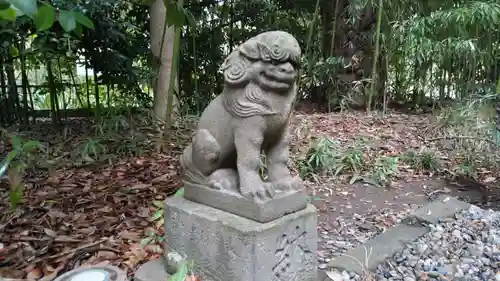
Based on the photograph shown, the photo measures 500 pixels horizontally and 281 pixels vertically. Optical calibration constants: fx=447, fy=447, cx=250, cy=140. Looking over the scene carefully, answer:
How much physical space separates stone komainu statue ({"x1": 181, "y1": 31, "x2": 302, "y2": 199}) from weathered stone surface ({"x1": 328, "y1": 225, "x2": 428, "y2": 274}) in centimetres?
62

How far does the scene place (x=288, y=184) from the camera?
174cm

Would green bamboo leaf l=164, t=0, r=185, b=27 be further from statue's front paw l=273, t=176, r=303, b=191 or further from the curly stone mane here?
statue's front paw l=273, t=176, r=303, b=191

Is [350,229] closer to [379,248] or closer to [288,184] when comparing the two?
[379,248]

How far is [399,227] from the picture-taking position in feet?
8.68

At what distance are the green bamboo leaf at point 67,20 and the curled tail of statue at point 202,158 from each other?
2.50 ft

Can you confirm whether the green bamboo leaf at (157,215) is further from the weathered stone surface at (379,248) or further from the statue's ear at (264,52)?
the statue's ear at (264,52)

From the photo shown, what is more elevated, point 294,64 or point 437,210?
point 294,64

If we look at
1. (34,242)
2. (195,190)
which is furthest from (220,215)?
(34,242)

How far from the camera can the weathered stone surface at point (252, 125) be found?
165cm

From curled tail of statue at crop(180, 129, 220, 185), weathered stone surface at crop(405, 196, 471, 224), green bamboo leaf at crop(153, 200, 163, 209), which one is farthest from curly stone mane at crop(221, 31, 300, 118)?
weathered stone surface at crop(405, 196, 471, 224)

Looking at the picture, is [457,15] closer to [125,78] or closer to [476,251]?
[476,251]

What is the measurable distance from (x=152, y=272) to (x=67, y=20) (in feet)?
3.85

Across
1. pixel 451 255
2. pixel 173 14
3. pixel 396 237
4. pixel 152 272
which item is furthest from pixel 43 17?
pixel 451 255

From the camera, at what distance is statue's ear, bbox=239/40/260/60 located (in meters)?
1.67
